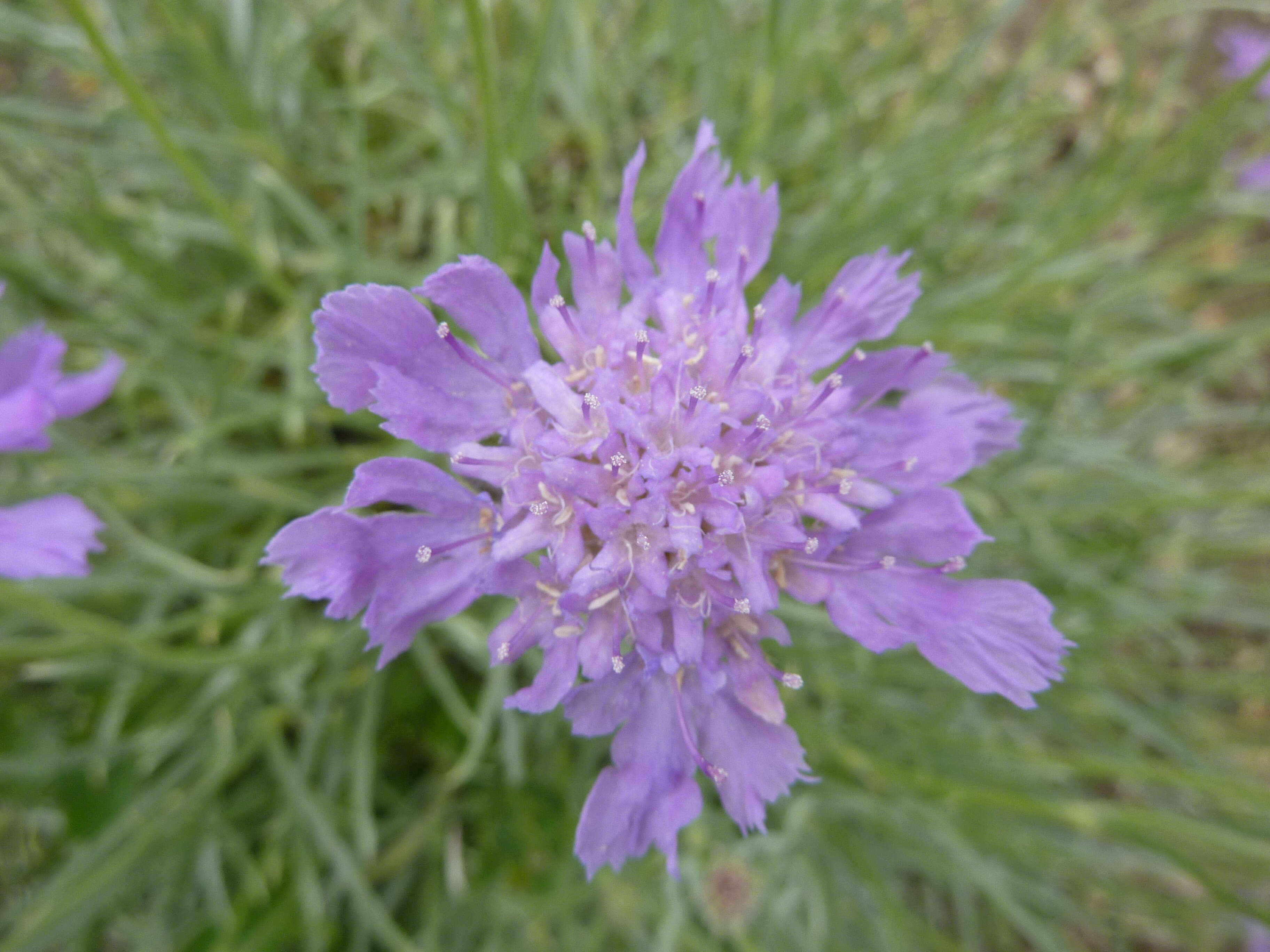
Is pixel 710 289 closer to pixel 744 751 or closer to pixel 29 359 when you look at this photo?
pixel 744 751

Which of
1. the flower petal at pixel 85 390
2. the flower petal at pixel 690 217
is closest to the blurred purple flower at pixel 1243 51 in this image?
the flower petal at pixel 690 217

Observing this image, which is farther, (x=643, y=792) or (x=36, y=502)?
(x=36, y=502)

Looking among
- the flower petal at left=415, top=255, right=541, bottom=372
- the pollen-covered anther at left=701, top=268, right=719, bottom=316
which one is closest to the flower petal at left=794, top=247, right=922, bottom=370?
the pollen-covered anther at left=701, top=268, right=719, bottom=316

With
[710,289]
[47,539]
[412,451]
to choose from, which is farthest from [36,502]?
[710,289]

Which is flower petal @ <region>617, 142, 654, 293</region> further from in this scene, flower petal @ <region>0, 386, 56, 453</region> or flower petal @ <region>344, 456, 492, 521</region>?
flower petal @ <region>0, 386, 56, 453</region>

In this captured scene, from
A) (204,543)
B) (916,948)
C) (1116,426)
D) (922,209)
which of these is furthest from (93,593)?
(1116,426)

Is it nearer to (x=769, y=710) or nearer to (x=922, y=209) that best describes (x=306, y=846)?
(x=769, y=710)

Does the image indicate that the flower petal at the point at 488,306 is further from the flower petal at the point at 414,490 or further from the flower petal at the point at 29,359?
the flower petal at the point at 29,359

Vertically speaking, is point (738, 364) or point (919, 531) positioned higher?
point (738, 364)
